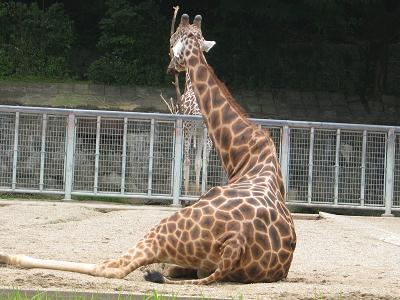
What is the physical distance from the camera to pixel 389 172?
14.4 meters

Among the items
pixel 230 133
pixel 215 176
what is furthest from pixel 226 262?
pixel 215 176

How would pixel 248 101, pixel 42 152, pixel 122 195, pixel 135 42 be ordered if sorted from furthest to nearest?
pixel 135 42 < pixel 248 101 < pixel 42 152 < pixel 122 195

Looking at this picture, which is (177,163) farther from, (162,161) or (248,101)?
(248,101)

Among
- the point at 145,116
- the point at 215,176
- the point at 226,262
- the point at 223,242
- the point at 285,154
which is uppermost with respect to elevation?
the point at 145,116

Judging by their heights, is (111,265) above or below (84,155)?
below

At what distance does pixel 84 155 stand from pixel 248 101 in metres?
5.90

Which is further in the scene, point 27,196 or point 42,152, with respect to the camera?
point 27,196

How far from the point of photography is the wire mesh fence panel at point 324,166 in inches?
567

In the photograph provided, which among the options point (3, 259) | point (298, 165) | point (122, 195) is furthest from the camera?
point (298, 165)

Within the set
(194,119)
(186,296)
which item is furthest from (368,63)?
(186,296)

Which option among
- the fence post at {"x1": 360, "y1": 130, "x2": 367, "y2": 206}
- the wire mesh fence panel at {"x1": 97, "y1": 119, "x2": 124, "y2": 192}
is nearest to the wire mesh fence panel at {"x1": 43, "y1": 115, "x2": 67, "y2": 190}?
the wire mesh fence panel at {"x1": 97, "y1": 119, "x2": 124, "y2": 192}

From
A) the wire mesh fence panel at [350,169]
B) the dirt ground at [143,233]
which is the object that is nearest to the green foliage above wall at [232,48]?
the wire mesh fence panel at [350,169]

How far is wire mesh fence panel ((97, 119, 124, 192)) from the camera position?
46.8ft

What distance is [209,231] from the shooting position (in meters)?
7.25
